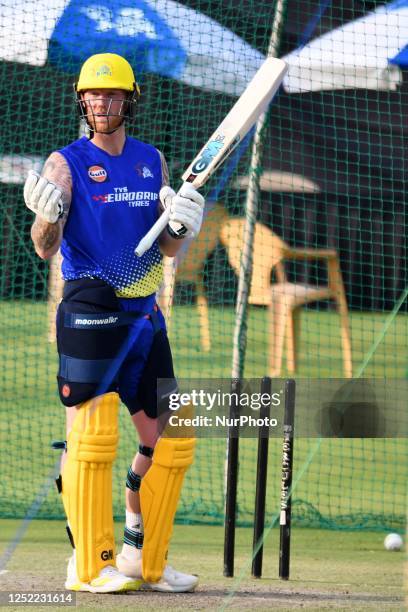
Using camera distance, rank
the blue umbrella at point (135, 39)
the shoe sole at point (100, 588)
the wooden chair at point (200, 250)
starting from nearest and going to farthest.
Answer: the shoe sole at point (100, 588)
the blue umbrella at point (135, 39)
the wooden chair at point (200, 250)

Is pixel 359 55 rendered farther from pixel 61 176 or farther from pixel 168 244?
pixel 61 176

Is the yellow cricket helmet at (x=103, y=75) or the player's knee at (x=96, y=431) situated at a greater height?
the yellow cricket helmet at (x=103, y=75)

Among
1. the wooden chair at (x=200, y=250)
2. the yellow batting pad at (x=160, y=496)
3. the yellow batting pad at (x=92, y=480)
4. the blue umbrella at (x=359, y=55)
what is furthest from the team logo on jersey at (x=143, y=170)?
the wooden chair at (x=200, y=250)

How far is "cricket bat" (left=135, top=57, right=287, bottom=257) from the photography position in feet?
13.4

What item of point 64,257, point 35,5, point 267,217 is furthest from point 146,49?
point 267,217

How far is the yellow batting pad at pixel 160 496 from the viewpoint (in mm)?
4168

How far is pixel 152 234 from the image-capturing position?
12.9 feet

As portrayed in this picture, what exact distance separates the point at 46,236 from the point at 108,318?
0.36 m

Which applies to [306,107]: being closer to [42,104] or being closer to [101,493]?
[42,104]

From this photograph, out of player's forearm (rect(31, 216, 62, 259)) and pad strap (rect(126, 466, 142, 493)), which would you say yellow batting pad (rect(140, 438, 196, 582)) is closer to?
pad strap (rect(126, 466, 142, 493))

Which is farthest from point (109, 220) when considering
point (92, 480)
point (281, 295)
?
point (281, 295)

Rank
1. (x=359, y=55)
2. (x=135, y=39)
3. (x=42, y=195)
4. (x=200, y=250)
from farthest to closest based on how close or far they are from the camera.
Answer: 1. (x=200, y=250)
2. (x=359, y=55)
3. (x=135, y=39)
4. (x=42, y=195)

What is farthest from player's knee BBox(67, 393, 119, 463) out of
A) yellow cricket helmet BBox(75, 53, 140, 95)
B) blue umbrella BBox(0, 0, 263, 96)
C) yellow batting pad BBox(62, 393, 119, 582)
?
blue umbrella BBox(0, 0, 263, 96)

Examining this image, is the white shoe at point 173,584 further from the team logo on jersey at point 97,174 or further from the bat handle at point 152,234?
the team logo on jersey at point 97,174
